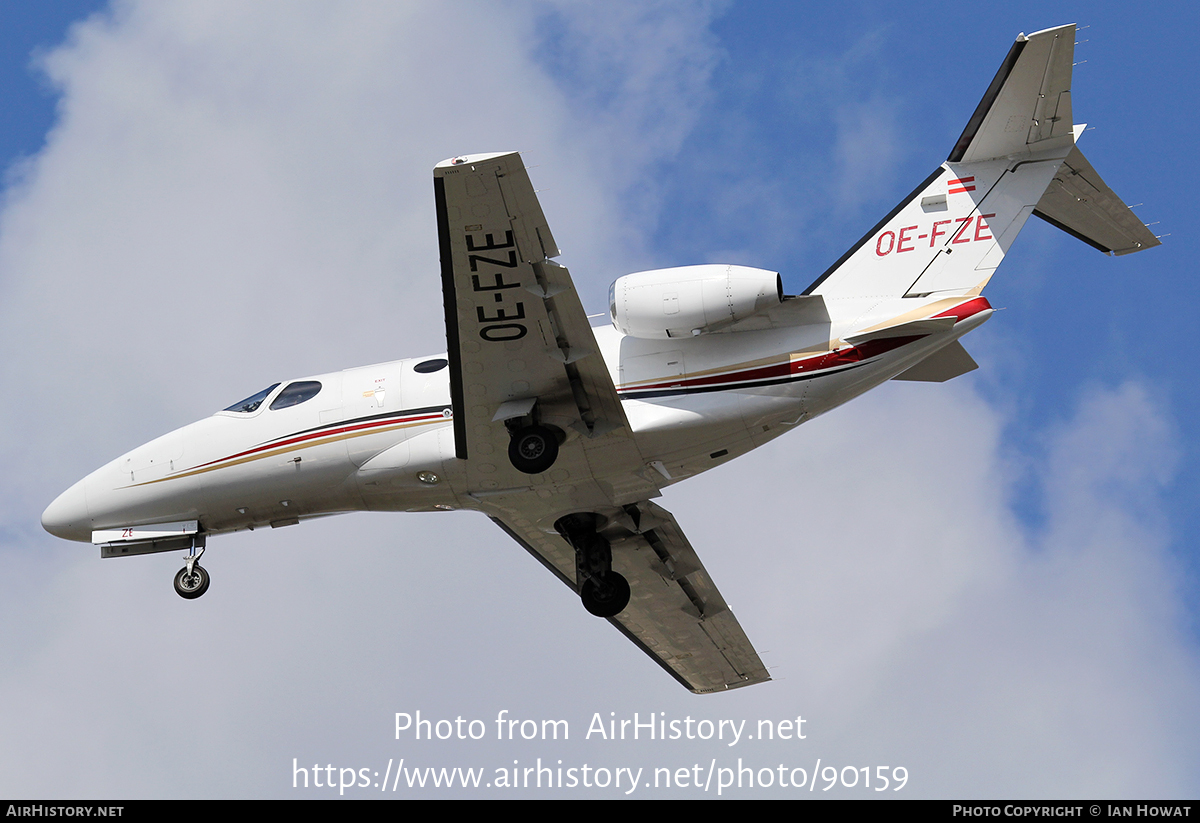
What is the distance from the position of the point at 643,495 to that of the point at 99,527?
834 cm

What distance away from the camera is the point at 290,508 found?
19.6 m

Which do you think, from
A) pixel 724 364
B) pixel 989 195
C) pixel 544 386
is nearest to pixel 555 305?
pixel 544 386

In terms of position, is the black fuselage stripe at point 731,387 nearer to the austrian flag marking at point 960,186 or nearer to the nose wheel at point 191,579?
the austrian flag marking at point 960,186

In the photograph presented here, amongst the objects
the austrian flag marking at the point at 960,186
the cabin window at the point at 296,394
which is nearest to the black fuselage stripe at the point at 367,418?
the cabin window at the point at 296,394

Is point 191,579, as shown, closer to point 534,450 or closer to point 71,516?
point 71,516

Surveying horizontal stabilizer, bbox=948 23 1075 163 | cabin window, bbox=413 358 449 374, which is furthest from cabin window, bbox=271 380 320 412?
horizontal stabilizer, bbox=948 23 1075 163

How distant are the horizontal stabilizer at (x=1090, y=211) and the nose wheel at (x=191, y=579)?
13.0 meters

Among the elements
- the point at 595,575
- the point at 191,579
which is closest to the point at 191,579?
the point at 191,579

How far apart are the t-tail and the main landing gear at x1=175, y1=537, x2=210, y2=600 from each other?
9957 mm

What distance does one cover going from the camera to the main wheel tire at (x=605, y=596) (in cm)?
2039

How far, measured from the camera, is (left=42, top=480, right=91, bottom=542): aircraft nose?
2036 centimetres

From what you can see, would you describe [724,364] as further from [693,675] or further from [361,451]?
[693,675]

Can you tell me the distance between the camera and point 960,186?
17656mm

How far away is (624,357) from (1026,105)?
602cm
